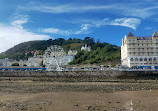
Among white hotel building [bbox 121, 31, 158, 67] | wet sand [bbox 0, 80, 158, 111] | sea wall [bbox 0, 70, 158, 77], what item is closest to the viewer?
wet sand [bbox 0, 80, 158, 111]

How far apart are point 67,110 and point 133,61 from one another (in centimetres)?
5214

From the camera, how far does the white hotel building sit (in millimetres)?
59844

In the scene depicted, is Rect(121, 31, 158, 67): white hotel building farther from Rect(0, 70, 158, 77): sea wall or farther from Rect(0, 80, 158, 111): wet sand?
Rect(0, 80, 158, 111): wet sand

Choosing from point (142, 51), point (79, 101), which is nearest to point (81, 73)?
point (142, 51)

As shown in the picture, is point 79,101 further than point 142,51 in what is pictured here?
No

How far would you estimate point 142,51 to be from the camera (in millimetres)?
60156

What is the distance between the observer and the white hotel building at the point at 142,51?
59844 millimetres

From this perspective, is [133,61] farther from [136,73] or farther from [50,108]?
[50,108]

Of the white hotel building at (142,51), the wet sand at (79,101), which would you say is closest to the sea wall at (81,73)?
the white hotel building at (142,51)

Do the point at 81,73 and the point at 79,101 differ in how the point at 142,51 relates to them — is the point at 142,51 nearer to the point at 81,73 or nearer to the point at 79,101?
the point at 81,73

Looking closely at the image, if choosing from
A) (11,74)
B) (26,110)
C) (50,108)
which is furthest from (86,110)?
(11,74)

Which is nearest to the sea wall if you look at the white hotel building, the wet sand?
the white hotel building

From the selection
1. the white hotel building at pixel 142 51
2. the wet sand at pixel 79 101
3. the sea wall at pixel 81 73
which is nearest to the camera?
the wet sand at pixel 79 101

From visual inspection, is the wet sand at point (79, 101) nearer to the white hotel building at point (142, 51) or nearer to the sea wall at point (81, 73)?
the sea wall at point (81, 73)
